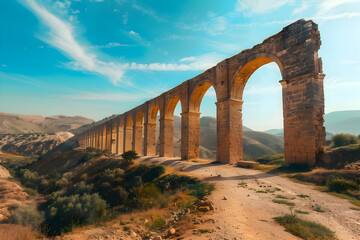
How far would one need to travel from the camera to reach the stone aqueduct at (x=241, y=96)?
27.2 ft

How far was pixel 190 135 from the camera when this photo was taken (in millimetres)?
15023

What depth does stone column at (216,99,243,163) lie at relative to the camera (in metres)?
11.7

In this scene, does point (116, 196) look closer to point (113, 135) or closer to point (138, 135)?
point (138, 135)

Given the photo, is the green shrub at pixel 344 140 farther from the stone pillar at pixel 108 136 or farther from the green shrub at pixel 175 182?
the stone pillar at pixel 108 136

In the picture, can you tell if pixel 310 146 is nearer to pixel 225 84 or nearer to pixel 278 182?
pixel 278 182

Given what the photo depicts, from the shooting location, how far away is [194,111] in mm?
15422

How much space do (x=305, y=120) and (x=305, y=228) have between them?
658 centimetres

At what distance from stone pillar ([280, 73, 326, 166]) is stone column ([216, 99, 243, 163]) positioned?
336 cm

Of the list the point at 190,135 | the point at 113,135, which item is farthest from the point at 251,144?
the point at 190,135

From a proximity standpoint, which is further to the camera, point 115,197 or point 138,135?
point 138,135

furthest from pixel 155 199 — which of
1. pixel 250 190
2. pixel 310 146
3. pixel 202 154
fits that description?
pixel 202 154

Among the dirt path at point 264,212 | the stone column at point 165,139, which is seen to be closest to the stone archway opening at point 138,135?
the stone column at point 165,139

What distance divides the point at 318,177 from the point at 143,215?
6058 millimetres

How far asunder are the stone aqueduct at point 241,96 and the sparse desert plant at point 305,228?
226 inches
